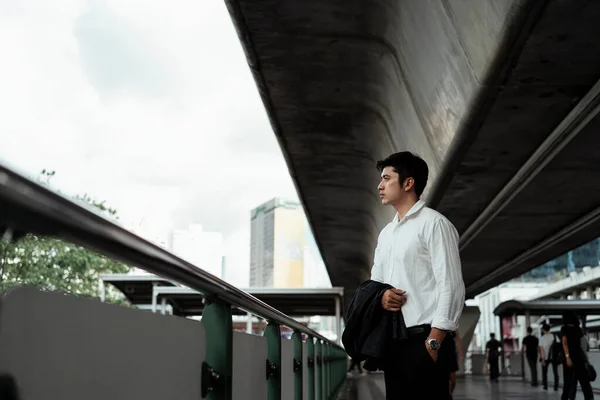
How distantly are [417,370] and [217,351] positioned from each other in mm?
1050

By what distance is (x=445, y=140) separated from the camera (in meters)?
9.20

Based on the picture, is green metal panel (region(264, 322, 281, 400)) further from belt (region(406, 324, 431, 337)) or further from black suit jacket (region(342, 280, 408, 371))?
belt (region(406, 324, 431, 337))

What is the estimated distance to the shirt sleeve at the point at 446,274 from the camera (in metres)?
3.04

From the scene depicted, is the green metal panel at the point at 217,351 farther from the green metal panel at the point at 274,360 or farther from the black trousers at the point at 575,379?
the black trousers at the point at 575,379

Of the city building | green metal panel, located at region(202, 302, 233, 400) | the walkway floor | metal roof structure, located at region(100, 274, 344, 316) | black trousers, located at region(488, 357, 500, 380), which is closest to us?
green metal panel, located at region(202, 302, 233, 400)

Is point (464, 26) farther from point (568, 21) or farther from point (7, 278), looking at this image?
point (7, 278)

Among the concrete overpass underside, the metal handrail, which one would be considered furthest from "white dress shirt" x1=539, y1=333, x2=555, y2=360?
the metal handrail

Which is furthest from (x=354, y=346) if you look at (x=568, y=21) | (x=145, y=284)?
(x=145, y=284)

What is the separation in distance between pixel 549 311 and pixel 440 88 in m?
17.1

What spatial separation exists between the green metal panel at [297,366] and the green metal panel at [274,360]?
1.01 m

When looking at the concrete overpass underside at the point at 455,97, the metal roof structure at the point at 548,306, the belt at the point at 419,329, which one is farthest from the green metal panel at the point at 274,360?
the metal roof structure at the point at 548,306

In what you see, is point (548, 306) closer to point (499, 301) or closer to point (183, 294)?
point (183, 294)

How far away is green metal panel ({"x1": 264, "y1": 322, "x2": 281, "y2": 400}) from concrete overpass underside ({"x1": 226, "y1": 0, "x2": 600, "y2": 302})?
3.07m

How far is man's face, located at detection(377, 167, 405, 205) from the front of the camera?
11.3ft
